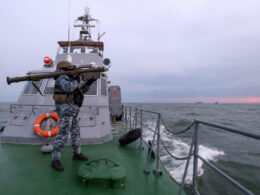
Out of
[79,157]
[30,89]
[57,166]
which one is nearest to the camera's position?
[57,166]

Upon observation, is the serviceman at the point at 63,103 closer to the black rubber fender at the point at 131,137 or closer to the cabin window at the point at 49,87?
the black rubber fender at the point at 131,137

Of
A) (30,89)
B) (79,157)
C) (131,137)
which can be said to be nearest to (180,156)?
(131,137)

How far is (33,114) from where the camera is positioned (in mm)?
5477

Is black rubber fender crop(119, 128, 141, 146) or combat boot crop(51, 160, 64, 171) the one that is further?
black rubber fender crop(119, 128, 141, 146)

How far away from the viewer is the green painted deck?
2.82 metres

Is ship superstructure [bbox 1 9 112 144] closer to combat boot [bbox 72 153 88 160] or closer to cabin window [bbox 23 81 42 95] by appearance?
cabin window [bbox 23 81 42 95]

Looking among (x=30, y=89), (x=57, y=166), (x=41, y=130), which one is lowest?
(x=57, y=166)

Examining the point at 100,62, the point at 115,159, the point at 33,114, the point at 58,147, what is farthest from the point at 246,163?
the point at 33,114

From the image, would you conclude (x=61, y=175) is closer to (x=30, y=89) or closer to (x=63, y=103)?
(x=63, y=103)

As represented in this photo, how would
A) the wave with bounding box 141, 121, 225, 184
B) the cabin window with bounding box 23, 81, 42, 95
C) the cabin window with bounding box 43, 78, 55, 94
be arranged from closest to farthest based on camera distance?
the cabin window with bounding box 43, 78, 55, 94
the cabin window with bounding box 23, 81, 42, 95
the wave with bounding box 141, 121, 225, 184

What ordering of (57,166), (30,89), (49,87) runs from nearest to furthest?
(57,166) < (49,87) < (30,89)

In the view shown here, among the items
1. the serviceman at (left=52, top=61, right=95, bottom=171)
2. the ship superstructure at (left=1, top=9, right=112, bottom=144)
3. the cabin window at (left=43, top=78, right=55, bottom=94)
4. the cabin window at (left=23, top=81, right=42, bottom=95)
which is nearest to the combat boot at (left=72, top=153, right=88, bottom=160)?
the serviceman at (left=52, top=61, right=95, bottom=171)

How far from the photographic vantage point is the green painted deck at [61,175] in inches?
111

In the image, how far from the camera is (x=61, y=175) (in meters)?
3.32
